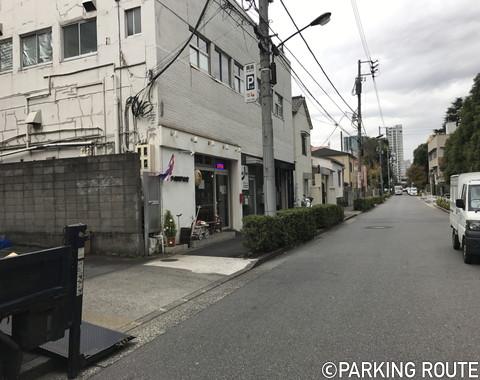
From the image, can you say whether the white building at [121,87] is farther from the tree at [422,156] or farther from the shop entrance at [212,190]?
the tree at [422,156]

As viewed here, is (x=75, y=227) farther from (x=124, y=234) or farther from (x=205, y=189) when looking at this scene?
(x=205, y=189)

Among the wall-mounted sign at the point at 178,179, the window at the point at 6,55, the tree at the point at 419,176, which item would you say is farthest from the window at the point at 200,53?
the tree at the point at 419,176

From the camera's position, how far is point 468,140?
84.4 ft

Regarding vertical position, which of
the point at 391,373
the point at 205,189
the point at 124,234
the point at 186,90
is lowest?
the point at 391,373

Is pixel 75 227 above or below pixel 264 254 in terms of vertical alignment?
above

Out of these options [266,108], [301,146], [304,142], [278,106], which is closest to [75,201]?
[266,108]

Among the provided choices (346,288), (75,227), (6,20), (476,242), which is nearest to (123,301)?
(75,227)

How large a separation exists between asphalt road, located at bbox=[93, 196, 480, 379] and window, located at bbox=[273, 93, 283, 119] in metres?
15.0

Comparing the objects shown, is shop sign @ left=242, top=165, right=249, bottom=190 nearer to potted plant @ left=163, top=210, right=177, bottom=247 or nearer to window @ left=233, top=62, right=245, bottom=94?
window @ left=233, top=62, right=245, bottom=94

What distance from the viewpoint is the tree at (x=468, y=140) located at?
77.4 feet

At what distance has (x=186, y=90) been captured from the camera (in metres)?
13.4

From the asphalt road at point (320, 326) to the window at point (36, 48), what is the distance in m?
10.1

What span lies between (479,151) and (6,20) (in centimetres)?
2249

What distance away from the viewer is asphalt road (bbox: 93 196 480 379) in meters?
4.34
